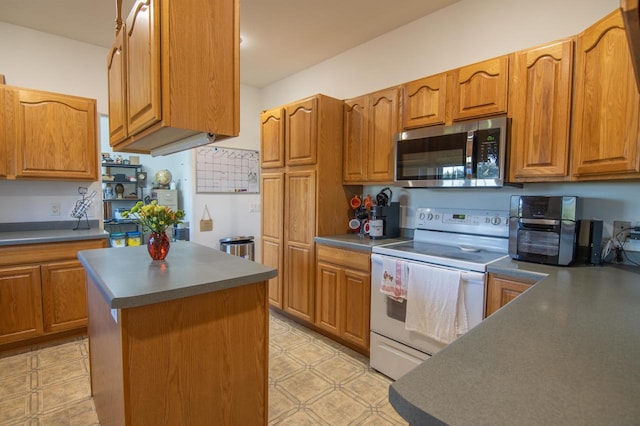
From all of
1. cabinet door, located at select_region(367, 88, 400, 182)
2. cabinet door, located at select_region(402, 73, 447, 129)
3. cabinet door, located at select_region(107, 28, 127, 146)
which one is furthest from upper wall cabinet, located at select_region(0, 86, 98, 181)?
cabinet door, located at select_region(402, 73, 447, 129)

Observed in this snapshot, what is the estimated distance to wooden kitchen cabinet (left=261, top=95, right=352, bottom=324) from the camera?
2916 mm

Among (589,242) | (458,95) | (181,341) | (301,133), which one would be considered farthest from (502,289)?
(301,133)

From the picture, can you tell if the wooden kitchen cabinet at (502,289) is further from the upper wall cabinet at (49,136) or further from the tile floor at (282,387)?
the upper wall cabinet at (49,136)

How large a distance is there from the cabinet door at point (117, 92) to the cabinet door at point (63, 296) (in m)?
1.39

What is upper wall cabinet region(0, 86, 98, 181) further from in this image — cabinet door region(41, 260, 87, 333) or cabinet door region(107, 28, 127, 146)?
cabinet door region(107, 28, 127, 146)

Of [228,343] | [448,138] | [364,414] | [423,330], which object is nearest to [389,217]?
[448,138]

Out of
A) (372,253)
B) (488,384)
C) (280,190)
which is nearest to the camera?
(488,384)

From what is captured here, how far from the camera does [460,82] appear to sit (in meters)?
2.24

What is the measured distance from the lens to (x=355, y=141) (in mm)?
2953

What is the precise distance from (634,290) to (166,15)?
223 cm

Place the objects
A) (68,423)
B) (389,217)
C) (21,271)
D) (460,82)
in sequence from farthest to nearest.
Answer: (389,217) < (21,271) < (460,82) < (68,423)

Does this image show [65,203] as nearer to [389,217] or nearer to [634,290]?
[389,217]

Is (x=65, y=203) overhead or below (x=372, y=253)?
overhead

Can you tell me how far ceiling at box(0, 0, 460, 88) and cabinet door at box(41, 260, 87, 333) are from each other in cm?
210
